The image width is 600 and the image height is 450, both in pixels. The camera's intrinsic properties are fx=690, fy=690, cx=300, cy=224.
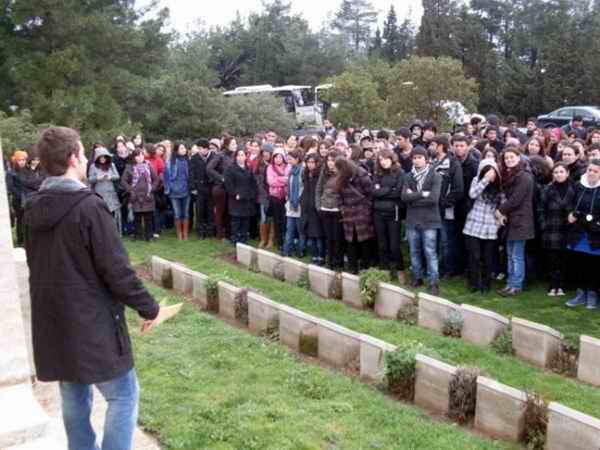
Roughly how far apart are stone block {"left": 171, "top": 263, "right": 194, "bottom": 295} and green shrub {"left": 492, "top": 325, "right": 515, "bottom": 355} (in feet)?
13.0

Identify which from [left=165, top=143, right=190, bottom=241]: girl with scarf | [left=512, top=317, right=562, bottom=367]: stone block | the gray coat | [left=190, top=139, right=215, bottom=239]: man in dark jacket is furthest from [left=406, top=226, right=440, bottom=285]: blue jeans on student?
the gray coat

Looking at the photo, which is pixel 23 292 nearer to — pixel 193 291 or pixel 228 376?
pixel 228 376

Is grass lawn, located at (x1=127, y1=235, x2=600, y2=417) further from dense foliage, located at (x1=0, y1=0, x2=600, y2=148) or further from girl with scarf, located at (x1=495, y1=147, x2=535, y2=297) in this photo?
dense foliage, located at (x1=0, y1=0, x2=600, y2=148)

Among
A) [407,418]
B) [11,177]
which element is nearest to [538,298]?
[407,418]

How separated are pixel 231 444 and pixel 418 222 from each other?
4625 mm

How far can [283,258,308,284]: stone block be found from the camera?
9.13m

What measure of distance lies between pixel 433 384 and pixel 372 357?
0.69m

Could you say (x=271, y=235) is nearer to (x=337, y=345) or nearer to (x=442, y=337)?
(x=442, y=337)

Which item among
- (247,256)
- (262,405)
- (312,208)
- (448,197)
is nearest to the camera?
(262,405)

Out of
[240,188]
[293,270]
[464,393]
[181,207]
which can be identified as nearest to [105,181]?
[181,207]

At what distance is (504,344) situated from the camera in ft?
21.2

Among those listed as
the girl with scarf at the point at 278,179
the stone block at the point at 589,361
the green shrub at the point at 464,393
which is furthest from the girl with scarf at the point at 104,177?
the stone block at the point at 589,361

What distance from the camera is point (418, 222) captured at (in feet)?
28.1

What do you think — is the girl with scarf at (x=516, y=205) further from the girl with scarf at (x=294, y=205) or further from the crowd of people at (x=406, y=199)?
the girl with scarf at (x=294, y=205)
